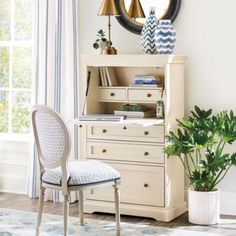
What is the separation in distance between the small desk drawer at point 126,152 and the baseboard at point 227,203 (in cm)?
64

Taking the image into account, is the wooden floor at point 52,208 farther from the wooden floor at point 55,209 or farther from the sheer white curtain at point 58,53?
the sheer white curtain at point 58,53

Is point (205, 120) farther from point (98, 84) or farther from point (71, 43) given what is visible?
point (71, 43)

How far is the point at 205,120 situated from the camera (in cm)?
462

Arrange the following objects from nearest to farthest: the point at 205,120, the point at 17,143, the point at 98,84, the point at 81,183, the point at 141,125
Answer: the point at 81,183 → the point at 141,125 → the point at 205,120 → the point at 98,84 → the point at 17,143

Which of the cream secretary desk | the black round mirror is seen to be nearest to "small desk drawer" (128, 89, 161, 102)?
the cream secretary desk

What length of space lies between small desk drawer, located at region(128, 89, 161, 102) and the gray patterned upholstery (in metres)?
1.02

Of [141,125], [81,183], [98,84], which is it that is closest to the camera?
[81,183]

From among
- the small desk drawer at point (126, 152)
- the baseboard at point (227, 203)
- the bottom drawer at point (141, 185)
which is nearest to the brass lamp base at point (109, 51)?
the small desk drawer at point (126, 152)

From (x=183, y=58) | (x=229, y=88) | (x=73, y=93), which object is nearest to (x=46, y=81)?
(x=73, y=93)

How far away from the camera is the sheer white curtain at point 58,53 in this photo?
5145mm

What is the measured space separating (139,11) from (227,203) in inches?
65.9

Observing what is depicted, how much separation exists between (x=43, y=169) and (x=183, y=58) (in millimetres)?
1431

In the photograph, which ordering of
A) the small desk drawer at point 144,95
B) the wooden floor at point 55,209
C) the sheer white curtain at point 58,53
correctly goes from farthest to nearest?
the sheer white curtain at point 58,53
the small desk drawer at point 144,95
the wooden floor at point 55,209

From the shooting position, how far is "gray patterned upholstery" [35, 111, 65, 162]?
3867mm
